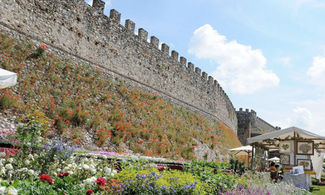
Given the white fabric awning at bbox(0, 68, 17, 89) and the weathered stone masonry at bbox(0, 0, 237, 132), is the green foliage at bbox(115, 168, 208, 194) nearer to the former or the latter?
the white fabric awning at bbox(0, 68, 17, 89)

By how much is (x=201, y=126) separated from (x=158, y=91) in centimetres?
541

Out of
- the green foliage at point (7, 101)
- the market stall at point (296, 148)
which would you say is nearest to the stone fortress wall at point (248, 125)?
the market stall at point (296, 148)

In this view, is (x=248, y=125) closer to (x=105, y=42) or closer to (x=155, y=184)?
(x=105, y=42)

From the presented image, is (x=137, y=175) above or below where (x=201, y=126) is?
below

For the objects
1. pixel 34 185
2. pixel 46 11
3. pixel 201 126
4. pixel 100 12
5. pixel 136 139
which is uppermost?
pixel 100 12

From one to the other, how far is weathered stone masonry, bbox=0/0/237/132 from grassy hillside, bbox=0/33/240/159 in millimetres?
740

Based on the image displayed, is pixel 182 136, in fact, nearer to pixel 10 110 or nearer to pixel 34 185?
pixel 10 110

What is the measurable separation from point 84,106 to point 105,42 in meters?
4.54

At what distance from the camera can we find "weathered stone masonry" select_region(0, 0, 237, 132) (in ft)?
38.2

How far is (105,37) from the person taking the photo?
15281 mm

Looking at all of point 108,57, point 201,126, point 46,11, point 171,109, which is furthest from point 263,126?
point 46,11

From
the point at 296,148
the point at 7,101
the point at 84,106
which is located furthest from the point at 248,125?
the point at 7,101

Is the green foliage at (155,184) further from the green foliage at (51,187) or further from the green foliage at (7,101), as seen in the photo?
the green foliage at (7,101)

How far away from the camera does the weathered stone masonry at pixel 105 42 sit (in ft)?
38.2
